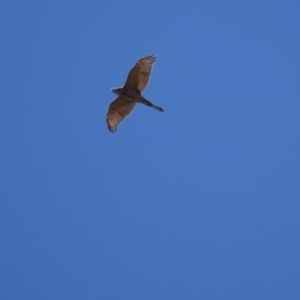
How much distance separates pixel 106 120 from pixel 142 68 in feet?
8.41

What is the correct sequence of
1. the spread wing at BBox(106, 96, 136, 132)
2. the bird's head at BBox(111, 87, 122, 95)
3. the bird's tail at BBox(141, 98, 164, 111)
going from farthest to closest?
the spread wing at BBox(106, 96, 136, 132) < the bird's head at BBox(111, 87, 122, 95) < the bird's tail at BBox(141, 98, 164, 111)

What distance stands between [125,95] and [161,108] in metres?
1.53

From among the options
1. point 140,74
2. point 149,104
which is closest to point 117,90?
point 140,74

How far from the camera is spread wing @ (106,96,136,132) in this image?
31.5 m

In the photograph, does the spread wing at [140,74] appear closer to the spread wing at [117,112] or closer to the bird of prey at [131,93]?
the bird of prey at [131,93]

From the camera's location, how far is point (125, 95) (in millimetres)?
30922

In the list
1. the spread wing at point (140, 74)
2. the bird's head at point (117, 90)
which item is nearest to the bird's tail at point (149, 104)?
the spread wing at point (140, 74)

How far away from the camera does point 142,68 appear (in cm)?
3034

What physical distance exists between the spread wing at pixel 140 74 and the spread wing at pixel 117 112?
39.1 inches

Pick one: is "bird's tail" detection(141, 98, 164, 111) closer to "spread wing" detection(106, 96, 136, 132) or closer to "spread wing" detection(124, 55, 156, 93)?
"spread wing" detection(124, 55, 156, 93)

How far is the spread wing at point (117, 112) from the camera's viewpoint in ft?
103

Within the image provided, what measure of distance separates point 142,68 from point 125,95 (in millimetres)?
1207

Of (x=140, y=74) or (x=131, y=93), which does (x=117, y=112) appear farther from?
(x=140, y=74)

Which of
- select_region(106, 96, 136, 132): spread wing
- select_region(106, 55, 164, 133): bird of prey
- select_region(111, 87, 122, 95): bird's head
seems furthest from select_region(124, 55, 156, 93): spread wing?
select_region(106, 96, 136, 132): spread wing
